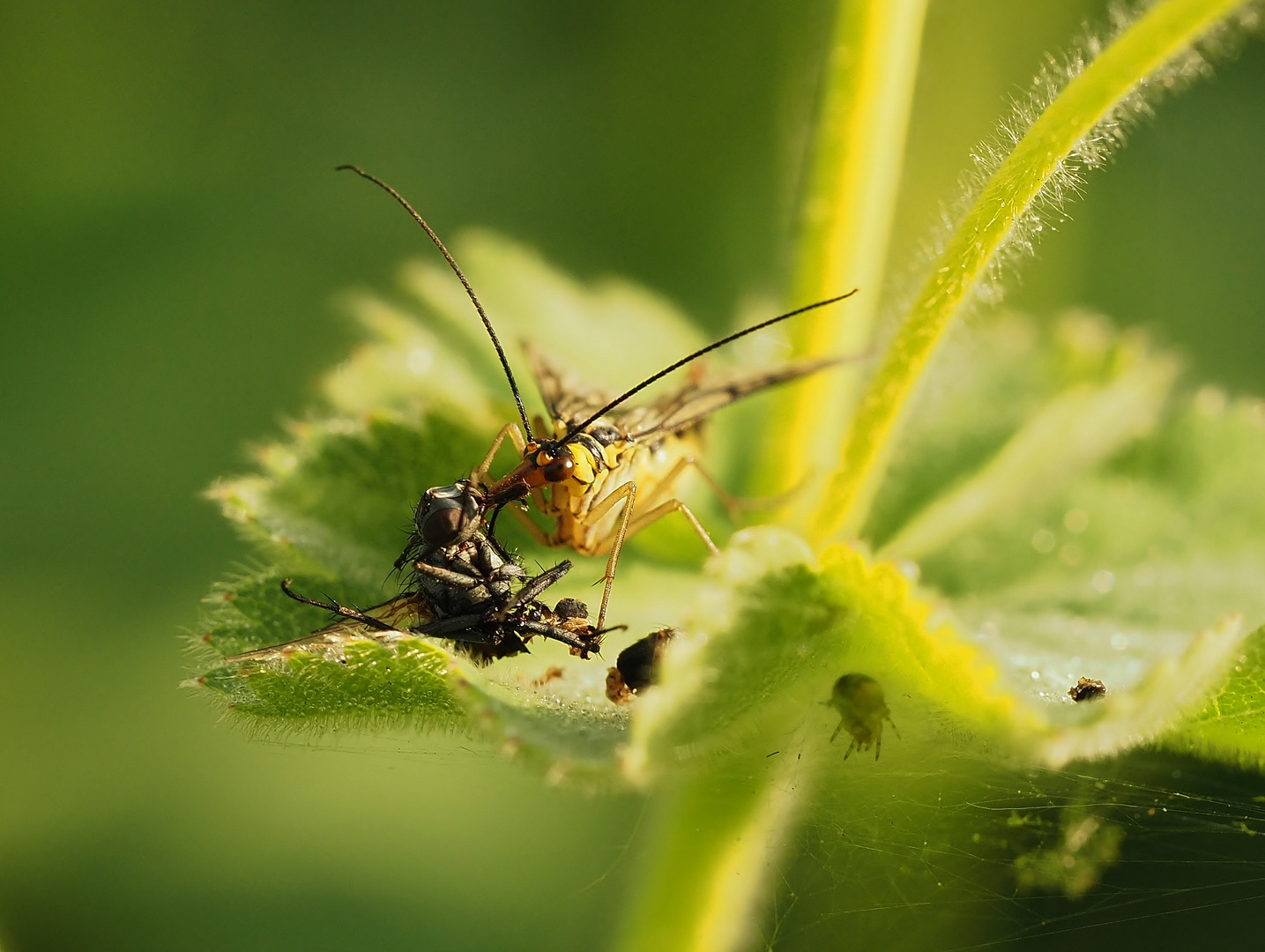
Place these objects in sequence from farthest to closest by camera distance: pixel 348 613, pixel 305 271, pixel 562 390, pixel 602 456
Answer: pixel 305 271 → pixel 562 390 → pixel 602 456 → pixel 348 613

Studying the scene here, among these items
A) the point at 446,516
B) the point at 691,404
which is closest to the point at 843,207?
the point at 691,404

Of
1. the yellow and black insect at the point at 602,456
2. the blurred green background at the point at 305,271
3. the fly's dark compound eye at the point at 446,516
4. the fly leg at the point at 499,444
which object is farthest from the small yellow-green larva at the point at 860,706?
the blurred green background at the point at 305,271

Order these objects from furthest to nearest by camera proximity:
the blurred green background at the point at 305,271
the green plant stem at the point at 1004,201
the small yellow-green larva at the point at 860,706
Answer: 1. the blurred green background at the point at 305,271
2. the small yellow-green larva at the point at 860,706
3. the green plant stem at the point at 1004,201

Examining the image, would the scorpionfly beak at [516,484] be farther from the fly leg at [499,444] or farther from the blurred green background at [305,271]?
the blurred green background at [305,271]

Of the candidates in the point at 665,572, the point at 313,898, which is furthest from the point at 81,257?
the point at 665,572

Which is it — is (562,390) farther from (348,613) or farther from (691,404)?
(348,613)

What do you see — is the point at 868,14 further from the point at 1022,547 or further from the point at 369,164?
the point at 369,164
